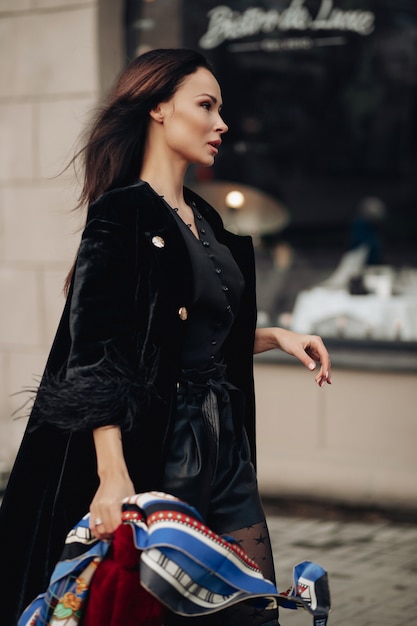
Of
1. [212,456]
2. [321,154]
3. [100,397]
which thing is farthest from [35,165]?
[100,397]

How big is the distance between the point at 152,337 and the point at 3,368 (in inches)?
173

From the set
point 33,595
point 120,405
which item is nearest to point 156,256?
point 120,405

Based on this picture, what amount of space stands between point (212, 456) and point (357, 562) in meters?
2.56

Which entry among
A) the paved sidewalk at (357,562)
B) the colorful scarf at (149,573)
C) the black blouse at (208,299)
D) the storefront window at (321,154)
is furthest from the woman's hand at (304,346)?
the storefront window at (321,154)

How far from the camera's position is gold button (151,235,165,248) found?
9.51ft

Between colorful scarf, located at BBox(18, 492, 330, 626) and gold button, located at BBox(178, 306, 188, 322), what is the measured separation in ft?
1.65

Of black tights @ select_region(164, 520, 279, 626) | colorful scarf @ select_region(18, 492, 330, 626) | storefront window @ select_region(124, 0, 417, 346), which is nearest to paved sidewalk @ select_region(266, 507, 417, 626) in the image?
storefront window @ select_region(124, 0, 417, 346)

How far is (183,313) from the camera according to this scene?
293cm

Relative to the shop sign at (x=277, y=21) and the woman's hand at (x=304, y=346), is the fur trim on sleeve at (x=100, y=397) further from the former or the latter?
the shop sign at (x=277, y=21)

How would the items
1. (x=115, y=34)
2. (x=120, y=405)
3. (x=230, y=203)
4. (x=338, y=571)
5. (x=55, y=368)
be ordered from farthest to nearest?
(x=230, y=203) → (x=115, y=34) → (x=338, y=571) → (x=55, y=368) → (x=120, y=405)

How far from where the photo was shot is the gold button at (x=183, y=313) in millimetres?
2928

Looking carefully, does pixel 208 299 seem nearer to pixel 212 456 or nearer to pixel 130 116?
pixel 212 456

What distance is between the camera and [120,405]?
2.79 m

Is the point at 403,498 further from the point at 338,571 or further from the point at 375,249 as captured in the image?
the point at 375,249
